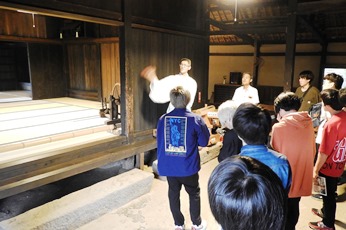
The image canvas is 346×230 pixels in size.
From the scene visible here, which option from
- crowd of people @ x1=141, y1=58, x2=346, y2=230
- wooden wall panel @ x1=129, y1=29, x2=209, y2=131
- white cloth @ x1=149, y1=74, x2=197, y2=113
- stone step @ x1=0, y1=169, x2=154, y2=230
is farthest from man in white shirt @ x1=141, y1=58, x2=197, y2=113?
crowd of people @ x1=141, y1=58, x2=346, y2=230

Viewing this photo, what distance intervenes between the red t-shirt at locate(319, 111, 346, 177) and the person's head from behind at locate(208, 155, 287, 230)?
7.24 ft

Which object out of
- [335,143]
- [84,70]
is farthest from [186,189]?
[84,70]

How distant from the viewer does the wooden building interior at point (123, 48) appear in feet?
12.2

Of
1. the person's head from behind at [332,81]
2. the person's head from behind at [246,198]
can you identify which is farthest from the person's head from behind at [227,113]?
the person's head from behind at [332,81]

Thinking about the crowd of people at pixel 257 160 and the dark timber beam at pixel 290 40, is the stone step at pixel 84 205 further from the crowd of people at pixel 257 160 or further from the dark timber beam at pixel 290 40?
the dark timber beam at pixel 290 40

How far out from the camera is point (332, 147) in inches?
112

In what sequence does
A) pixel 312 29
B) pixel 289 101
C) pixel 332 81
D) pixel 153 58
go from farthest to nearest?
1. pixel 312 29
2. pixel 153 58
3. pixel 332 81
4. pixel 289 101

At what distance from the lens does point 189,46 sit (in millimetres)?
5895

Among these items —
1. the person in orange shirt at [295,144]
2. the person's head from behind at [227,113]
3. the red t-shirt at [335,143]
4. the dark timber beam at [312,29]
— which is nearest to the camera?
the person's head from behind at [227,113]

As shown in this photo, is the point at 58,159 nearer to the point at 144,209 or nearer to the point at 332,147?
the point at 144,209

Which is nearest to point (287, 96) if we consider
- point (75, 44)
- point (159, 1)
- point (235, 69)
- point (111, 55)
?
point (159, 1)

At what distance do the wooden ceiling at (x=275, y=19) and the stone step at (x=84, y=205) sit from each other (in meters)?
4.24

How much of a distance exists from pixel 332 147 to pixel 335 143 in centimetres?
5

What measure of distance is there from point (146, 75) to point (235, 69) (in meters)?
9.09
